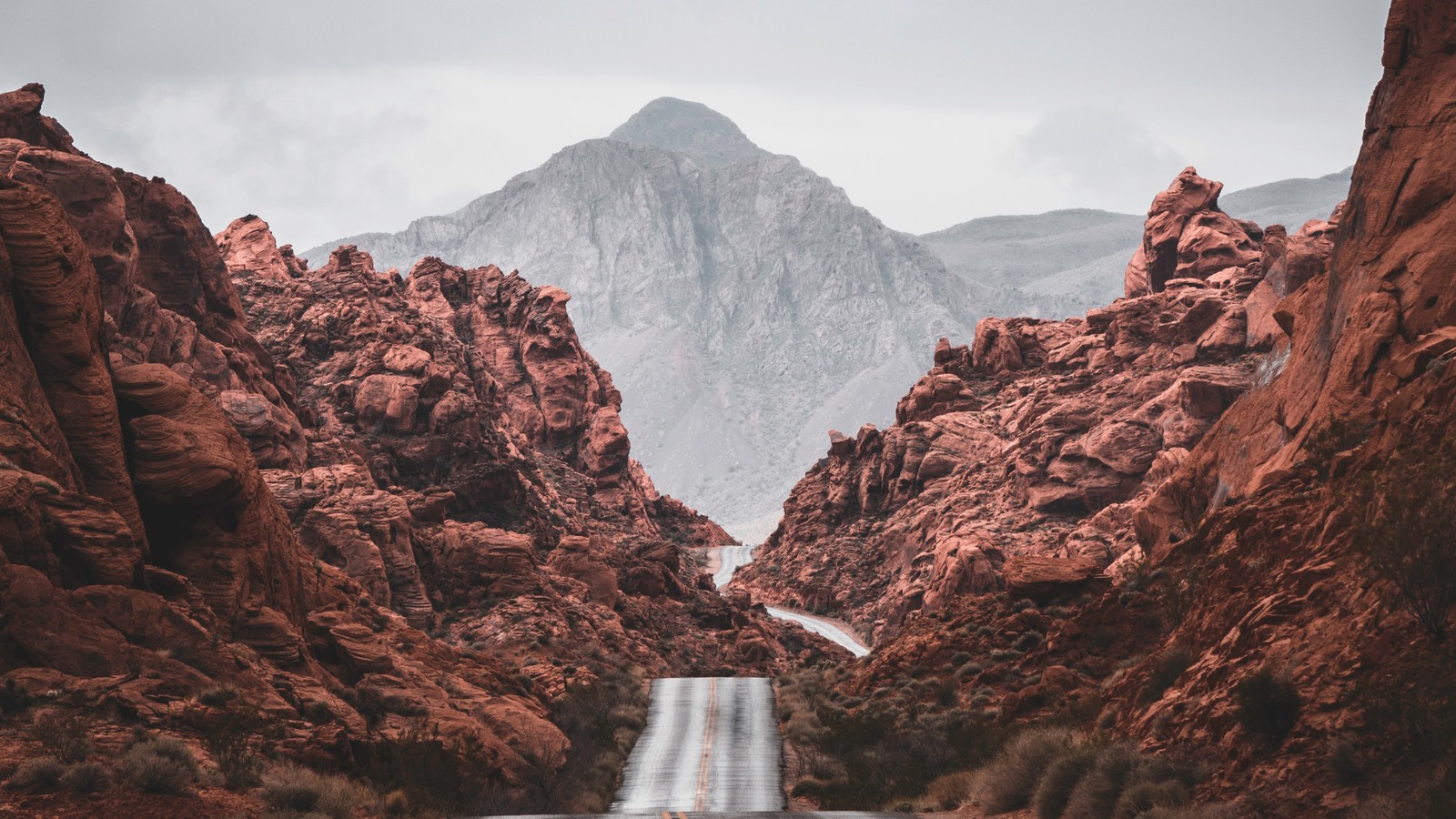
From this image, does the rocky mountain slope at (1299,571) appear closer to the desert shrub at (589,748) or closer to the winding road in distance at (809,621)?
the desert shrub at (589,748)

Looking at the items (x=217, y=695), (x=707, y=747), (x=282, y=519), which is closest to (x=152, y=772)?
(x=217, y=695)

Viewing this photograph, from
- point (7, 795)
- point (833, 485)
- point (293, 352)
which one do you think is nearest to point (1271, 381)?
point (7, 795)

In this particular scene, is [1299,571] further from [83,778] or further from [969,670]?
[969,670]

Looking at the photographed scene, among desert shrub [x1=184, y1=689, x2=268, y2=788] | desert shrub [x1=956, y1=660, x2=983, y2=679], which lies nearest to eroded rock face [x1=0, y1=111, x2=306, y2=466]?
desert shrub [x1=184, y1=689, x2=268, y2=788]

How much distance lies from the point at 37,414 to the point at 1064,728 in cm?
1965

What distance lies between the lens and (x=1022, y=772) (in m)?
22.3

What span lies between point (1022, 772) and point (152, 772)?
13792 mm

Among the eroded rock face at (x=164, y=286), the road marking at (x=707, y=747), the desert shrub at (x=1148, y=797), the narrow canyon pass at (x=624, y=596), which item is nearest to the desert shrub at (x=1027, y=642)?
the narrow canyon pass at (x=624, y=596)

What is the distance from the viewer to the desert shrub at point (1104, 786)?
1840 centimetres

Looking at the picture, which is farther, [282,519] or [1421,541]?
[282,519]

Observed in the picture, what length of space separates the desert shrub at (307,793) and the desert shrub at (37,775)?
305 centimetres

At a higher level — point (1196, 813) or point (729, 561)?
point (729, 561)

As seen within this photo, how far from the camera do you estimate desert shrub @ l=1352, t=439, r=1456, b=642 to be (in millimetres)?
15219

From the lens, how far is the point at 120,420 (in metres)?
26.2
